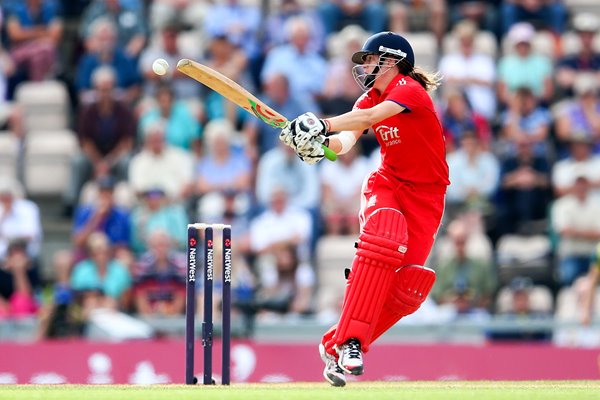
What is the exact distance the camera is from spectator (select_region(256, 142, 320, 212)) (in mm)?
13742

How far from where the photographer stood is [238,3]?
15555mm

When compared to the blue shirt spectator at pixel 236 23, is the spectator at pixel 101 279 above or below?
below

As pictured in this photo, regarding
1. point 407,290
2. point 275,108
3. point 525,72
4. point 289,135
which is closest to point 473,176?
point 525,72

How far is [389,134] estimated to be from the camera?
27.0ft

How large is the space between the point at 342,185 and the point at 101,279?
2.53 m

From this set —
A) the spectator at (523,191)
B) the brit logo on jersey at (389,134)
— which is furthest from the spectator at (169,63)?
the brit logo on jersey at (389,134)

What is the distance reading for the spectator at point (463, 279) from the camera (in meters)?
12.7

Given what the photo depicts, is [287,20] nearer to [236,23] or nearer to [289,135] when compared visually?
[236,23]

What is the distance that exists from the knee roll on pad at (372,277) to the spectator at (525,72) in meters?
6.78

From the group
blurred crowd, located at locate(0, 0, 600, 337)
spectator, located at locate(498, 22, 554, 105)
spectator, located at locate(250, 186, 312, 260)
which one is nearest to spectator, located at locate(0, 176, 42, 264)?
blurred crowd, located at locate(0, 0, 600, 337)

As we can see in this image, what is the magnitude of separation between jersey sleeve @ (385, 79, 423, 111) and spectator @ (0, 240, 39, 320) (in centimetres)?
615

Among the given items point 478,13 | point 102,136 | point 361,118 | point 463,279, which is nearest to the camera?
point 361,118

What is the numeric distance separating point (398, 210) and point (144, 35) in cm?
822

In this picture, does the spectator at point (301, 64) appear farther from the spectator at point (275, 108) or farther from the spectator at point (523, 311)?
the spectator at point (523, 311)
